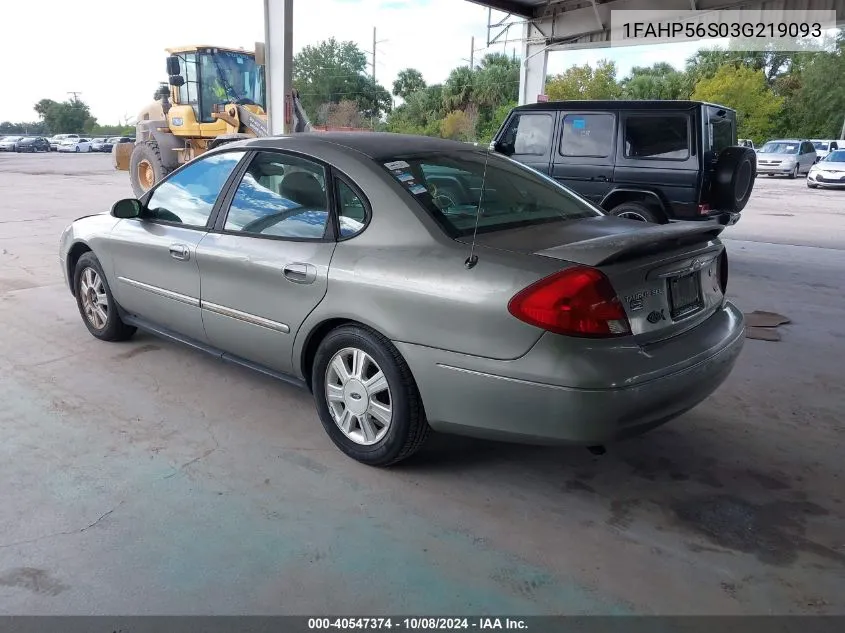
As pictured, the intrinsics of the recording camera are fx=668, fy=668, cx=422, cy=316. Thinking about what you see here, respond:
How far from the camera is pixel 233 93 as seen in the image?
14.8m

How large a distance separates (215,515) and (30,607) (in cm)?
72

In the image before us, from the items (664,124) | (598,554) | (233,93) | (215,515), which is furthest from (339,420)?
(233,93)

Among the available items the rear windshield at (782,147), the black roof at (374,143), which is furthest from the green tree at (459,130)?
the rear windshield at (782,147)

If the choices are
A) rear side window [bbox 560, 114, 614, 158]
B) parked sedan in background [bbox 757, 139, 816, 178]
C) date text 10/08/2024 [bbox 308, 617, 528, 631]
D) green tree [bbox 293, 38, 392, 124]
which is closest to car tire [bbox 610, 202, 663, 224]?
rear side window [bbox 560, 114, 614, 158]

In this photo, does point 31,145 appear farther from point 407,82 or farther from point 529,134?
point 529,134

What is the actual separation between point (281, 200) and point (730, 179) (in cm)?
623

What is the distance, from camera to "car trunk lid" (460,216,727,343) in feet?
8.71

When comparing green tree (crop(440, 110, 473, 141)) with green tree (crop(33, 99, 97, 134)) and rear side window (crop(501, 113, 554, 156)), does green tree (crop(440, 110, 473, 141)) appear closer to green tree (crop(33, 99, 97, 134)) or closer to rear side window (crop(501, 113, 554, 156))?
rear side window (crop(501, 113, 554, 156))

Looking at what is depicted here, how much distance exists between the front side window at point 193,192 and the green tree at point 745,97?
4178cm

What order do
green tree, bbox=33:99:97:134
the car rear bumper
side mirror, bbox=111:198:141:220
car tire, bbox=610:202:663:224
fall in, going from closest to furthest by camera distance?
the car rear bumper < side mirror, bbox=111:198:141:220 < car tire, bbox=610:202:663:224 < green tree, bbox=33:99:97:134

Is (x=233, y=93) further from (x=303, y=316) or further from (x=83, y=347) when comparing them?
(x=303, y=316)

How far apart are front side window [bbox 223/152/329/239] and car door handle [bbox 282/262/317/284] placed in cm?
16

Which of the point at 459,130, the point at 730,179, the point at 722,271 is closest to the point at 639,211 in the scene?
the point at 730,179

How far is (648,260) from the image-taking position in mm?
2750
